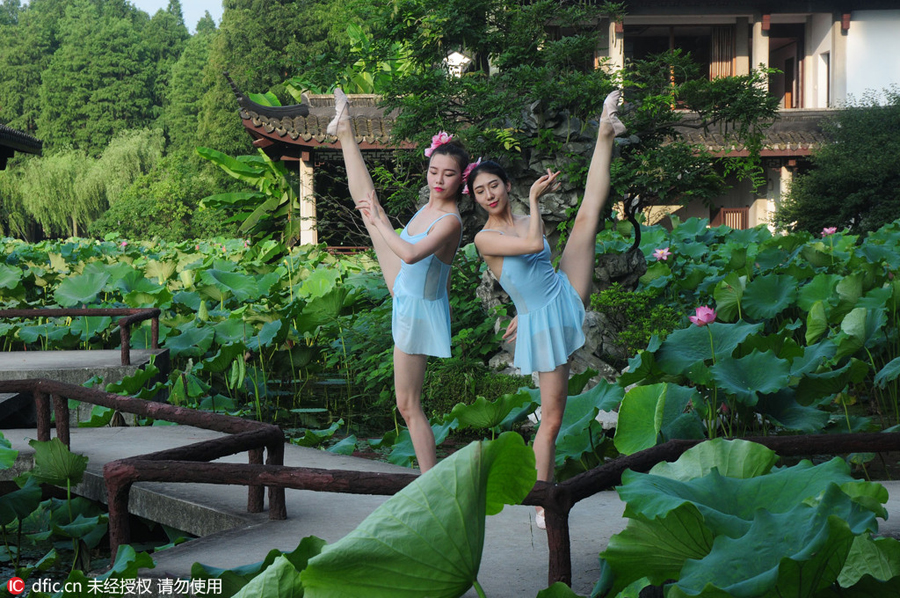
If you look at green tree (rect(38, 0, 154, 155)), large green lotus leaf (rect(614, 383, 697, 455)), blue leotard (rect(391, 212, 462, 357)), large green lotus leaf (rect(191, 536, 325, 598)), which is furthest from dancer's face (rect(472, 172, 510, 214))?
green tree (rect(38, 0, 154, 155))

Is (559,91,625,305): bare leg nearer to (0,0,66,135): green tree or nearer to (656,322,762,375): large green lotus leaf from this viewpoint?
(656,322,762,375): large green lotus leaf

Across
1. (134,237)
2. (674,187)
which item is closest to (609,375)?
(674,187)

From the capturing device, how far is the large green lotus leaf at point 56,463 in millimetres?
2529

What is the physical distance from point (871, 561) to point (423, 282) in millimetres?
1467

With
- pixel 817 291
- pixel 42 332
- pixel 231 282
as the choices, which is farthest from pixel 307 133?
pixel 817 291

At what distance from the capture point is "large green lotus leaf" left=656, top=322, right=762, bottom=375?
121 inches

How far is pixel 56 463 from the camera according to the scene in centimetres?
258

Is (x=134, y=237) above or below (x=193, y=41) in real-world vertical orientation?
below

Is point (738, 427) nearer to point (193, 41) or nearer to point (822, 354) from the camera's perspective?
point (822, 354)

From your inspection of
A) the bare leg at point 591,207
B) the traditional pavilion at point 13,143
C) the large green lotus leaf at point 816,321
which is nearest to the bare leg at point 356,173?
the bare leg at point 591,207

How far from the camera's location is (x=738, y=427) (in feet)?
11.1

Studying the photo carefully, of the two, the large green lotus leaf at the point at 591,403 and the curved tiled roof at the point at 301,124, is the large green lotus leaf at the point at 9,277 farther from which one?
the large green lotus leaf at the point at 591,403

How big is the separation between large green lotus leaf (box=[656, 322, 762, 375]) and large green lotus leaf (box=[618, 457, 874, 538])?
185 centimetres

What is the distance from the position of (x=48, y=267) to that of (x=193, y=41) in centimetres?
3435
